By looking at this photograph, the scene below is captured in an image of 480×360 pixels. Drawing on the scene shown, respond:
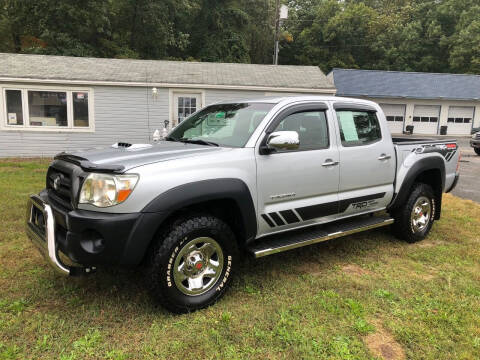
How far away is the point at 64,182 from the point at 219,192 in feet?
4.22

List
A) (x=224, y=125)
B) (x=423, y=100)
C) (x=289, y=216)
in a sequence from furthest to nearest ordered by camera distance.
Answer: (x=423, y=100) < (x=224, y=125) < (x=289, y=216)

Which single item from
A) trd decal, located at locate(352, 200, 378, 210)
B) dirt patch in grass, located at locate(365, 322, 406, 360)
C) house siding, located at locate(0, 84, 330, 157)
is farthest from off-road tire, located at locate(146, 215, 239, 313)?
house siding, located at locate(0, 84, 330, 157)

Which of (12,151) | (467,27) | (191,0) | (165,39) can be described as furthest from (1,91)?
(467,27)

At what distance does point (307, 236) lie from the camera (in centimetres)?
374

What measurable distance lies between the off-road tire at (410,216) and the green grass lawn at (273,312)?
433mm

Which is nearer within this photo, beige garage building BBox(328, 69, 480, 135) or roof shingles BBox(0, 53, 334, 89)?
roof shingles BBox(0, 53, 334, 89)

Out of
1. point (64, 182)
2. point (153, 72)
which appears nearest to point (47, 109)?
point (153, 72)

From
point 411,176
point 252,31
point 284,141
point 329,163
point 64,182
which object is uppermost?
point 252,31

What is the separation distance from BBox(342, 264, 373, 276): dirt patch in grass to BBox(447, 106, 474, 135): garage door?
33226mm

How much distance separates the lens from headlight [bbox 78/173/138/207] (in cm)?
270

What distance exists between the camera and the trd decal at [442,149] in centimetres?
483

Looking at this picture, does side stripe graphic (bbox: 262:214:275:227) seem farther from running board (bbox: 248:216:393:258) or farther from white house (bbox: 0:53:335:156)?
white house (bbox: 0:53:335:156)

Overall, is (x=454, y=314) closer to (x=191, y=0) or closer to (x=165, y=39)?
(x=165, y=39)

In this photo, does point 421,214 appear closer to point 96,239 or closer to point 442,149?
point 442,149
